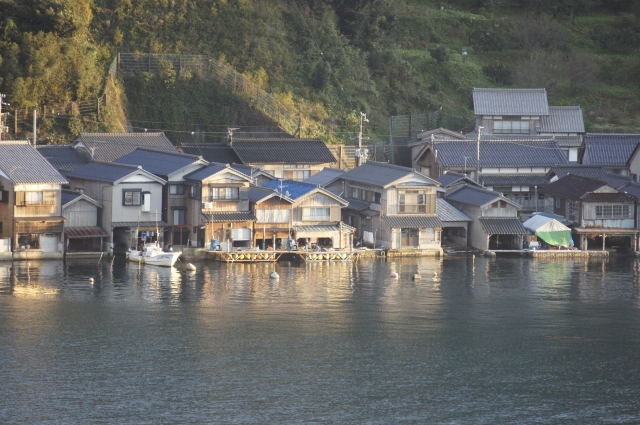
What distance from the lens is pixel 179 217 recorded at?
4888 cm

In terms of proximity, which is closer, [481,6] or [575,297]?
[575,297]

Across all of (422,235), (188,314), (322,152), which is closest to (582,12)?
(322,152)

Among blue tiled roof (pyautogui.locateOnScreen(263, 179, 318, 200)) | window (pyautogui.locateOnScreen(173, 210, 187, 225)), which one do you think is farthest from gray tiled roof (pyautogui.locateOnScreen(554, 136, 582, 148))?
window (pyautogui.locateOnScreen(173, 210, 187, 225))

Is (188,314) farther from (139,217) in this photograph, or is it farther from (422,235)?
(422,235)

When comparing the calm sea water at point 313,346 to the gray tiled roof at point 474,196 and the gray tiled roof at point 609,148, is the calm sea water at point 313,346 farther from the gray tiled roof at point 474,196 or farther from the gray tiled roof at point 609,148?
the gray tiled roof at point 609,148

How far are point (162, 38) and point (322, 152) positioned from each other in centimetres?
1383

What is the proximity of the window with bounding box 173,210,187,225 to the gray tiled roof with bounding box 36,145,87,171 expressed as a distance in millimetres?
6426

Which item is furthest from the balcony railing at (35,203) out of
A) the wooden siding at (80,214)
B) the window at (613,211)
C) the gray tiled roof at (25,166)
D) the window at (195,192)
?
the window at (613,211)

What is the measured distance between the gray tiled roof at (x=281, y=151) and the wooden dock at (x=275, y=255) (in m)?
Answer: 9.94

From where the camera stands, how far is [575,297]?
4250 cm

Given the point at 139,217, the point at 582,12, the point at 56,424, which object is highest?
the point at 582,12

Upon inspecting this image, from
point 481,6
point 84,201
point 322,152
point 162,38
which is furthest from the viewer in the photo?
point 481,6

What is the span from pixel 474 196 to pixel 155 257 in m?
15.9

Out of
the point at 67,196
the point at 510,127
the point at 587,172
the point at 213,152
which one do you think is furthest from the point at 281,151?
the point at 587,172
